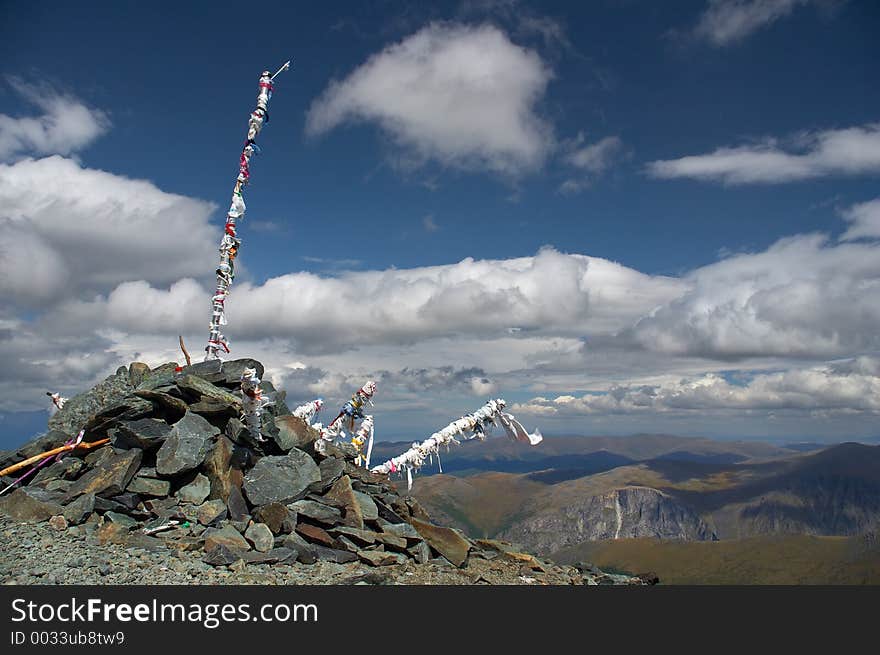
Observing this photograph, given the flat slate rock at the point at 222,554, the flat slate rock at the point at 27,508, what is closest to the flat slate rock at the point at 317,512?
the flat slate rock at the point at 222,554

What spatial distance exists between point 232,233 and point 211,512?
13.2m

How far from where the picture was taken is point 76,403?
85.6 feet

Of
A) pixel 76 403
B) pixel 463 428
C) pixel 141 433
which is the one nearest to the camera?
pixel 141 433

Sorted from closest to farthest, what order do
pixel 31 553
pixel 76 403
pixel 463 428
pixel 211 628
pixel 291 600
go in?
1. pixel 211 628
2. pixel 291 600
3. pixel 31 553
4. pixel 76 403
5. pixel 463 428

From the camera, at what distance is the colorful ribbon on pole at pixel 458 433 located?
27.8 m

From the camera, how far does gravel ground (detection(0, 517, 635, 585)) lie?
583 inches

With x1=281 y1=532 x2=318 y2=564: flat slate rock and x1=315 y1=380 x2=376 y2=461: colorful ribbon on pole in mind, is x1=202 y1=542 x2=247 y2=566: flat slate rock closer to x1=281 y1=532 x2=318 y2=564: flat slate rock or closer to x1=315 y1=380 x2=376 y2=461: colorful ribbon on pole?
x1=281 y1=532 x2=318 y2=564: flat slate rock

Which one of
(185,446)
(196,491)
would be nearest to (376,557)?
(196,491)

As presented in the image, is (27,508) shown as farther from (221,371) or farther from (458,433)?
(458,433)

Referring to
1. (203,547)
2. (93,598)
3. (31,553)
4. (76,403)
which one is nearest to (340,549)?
(203,547)

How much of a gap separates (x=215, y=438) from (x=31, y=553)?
6528 millimetres

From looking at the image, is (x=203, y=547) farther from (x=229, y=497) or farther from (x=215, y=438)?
(x=215, y=438)

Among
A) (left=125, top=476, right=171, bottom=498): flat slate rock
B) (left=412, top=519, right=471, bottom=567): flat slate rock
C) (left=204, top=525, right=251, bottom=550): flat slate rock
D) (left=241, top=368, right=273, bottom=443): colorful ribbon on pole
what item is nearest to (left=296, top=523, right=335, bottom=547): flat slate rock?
(left=204, top=525, right=251, bottom=550): flat slate rock

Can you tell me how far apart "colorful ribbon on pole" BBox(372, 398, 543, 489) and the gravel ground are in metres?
9.29
